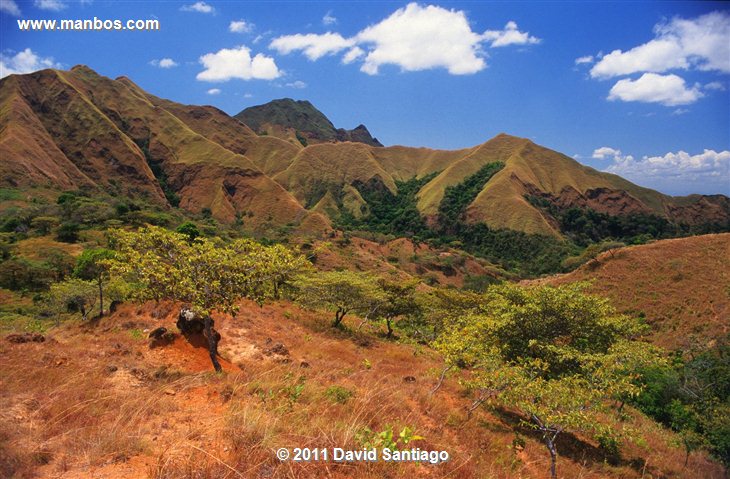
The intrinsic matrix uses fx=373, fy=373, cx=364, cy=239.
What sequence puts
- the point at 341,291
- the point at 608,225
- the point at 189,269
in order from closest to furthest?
1. the point at 189,269
2. the point at 341,291
3. the point at 608,225

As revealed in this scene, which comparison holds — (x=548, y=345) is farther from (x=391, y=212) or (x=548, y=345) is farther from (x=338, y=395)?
(x=391, y=212)

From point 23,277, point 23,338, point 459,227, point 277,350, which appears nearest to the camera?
point 23,338

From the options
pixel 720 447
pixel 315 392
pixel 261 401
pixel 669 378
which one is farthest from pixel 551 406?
pixel 669 378

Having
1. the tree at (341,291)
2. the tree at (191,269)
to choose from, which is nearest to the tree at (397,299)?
the tree at (341,291)

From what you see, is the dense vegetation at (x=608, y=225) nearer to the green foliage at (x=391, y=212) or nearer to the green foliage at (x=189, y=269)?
the green foliage at (x=391, y=212)

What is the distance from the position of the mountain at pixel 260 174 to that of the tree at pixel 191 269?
84.9 metres

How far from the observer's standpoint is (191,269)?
8859 mm

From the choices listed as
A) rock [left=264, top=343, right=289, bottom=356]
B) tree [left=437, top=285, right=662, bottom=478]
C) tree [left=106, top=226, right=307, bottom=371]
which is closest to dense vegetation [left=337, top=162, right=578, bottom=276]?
tree [left=437, top=285, right=662, bottom=478]

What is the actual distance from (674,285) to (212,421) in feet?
174

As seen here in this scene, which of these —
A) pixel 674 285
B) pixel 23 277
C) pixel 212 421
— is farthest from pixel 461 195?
pixel 212 421

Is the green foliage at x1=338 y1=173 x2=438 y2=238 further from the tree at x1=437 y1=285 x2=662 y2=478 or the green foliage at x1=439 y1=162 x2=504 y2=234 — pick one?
the tree at x1=437 y1=285 x2=662 y2=478

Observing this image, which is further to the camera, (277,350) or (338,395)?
(277,350)

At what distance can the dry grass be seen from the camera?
4.48m

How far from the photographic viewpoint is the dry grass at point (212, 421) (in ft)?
14.7
